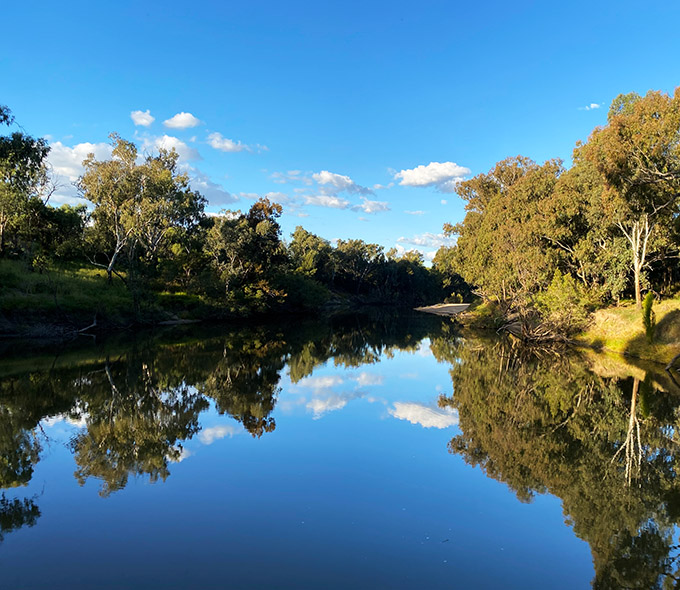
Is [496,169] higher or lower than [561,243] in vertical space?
higher

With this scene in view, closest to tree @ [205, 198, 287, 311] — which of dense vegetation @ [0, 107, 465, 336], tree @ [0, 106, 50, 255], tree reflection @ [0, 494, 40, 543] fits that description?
dense vegetation @ [0, 107, 465, 336]

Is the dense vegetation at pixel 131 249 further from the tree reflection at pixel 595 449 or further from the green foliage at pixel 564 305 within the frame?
the green foliage at pixel 564 305

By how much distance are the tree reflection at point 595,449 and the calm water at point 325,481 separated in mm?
56

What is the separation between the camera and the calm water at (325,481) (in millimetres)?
6336

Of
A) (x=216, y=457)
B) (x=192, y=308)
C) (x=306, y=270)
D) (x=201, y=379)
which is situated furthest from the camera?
(x=306, y=270)

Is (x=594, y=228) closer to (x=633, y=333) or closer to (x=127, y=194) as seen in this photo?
(x=633, y=333)

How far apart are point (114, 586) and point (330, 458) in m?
5.77

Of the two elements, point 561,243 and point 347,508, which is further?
point 561,243

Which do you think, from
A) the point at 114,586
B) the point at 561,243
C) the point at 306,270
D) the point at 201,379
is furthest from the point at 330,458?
the point at 306,270

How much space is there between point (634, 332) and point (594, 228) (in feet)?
28.5

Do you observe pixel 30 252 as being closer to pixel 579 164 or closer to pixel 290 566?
pixel 290 566

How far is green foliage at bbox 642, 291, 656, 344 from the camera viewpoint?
Result: 25.1 metres

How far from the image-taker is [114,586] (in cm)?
572

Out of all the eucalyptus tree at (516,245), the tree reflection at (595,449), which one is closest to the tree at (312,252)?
the eucalyptus tree at (516,245)
